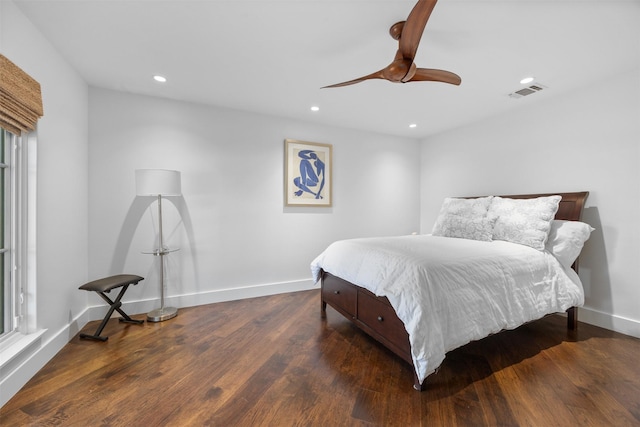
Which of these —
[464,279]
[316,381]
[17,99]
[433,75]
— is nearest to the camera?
[17,99]

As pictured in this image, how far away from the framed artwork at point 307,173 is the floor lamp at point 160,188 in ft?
4.63

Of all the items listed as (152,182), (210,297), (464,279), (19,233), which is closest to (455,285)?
(464,279)

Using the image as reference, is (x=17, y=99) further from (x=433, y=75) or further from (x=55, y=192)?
(x=433, y=75)

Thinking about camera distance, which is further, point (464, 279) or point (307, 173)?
point (307, 173)

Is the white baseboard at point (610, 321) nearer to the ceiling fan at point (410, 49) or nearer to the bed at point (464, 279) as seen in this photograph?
the bed at point (464, 279)

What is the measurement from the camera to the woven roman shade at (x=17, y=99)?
1552 millimetres

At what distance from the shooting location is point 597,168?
2.67m

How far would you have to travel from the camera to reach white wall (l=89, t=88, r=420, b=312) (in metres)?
2.87

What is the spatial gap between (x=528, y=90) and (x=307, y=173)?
106 inches

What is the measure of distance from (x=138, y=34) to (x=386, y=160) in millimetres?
3510

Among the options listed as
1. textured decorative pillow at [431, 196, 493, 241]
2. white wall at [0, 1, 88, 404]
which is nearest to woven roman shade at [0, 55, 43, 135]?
white wall at [0, 1, 88, 404]

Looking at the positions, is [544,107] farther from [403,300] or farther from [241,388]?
[241,388]

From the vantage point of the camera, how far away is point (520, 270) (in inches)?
84.8

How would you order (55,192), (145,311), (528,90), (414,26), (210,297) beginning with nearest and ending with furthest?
(414,26) < (55,192) < (528,90) < (145,311) < (210,297)
